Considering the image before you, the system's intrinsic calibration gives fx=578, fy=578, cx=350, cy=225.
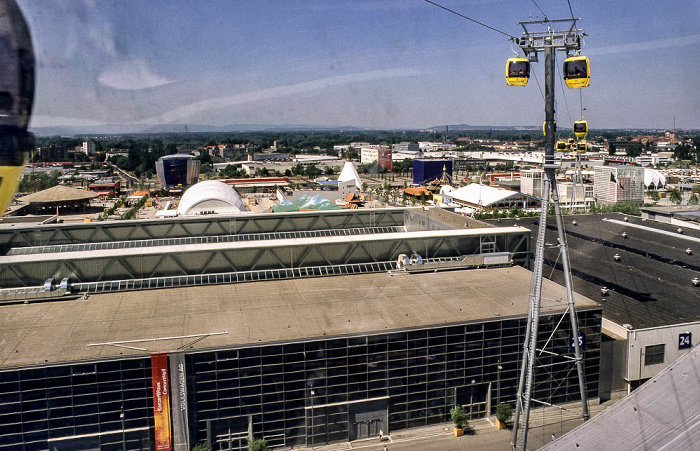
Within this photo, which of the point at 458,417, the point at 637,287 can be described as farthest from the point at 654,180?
the point at 458,417

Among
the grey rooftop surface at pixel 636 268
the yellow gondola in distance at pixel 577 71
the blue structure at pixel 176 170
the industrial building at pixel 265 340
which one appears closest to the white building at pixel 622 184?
the grey rooftop surface at pixel 636 268

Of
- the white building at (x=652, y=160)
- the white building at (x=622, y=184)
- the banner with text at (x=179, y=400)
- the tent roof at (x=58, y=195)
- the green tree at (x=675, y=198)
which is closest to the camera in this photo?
the banner with text at (x=179, y=400)

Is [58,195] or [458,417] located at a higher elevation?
[58,195]

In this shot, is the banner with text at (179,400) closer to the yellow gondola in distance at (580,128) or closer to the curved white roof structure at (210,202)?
the yellow gondola in distance at (580,128)

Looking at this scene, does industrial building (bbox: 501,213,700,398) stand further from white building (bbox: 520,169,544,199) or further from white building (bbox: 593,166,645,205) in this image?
white building (bbox: 520,169,544,199)

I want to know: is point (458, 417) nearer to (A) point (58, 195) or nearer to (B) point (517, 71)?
(B) point (517, 71)

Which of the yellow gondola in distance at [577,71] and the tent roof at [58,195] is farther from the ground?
the yellow gondola in distance at [577,71]

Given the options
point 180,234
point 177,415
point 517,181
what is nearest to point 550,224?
point 180,234
